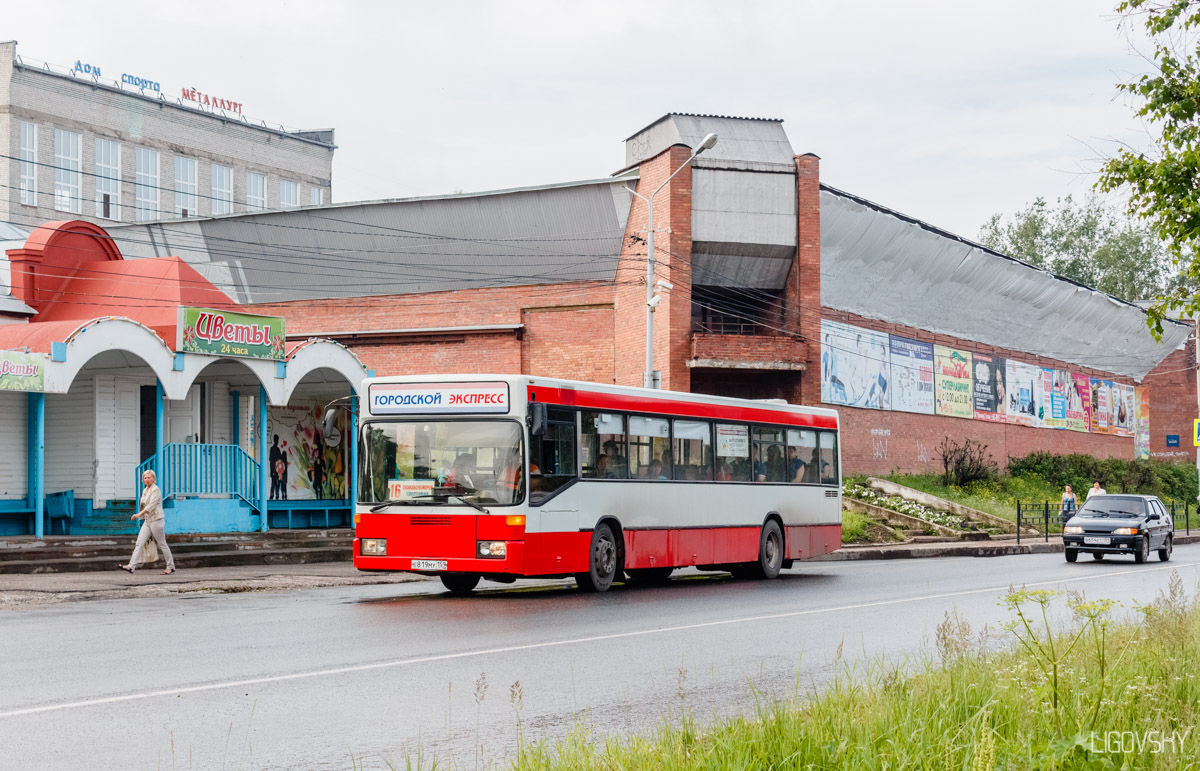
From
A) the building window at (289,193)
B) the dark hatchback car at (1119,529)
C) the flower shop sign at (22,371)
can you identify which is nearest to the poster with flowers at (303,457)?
the flower shop sign at (22,371)

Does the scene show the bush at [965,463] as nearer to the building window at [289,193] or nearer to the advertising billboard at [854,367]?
the advertising billboard at [854,367]

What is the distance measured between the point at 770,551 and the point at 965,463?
26374 millimetres

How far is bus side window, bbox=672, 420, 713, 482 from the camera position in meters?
19.2

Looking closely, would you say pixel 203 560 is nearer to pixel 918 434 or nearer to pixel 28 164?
pixel 918 434

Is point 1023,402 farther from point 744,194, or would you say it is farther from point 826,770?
point 826,770

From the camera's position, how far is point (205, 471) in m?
24.6

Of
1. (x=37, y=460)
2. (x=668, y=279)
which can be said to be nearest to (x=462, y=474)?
(x=37, y=460)

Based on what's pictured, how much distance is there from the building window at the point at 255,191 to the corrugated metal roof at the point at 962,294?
43.4 metres

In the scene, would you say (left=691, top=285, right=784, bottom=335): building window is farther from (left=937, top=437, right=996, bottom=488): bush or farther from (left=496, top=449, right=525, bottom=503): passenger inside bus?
(left=496, top=449, right=525, bottom=503): passenger inside bus

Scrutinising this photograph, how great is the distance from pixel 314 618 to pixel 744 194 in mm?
A: 26370

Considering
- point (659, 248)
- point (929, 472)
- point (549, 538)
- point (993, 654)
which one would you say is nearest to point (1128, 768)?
point (993, 654)

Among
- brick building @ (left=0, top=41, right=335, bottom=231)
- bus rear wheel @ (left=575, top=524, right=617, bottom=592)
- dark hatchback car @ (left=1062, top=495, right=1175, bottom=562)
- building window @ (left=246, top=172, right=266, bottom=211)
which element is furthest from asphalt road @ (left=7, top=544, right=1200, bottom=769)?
building window @ (left=246, top=172, right=266, bottom=211)

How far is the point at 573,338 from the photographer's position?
1565 inches

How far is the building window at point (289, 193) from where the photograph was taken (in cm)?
7788
